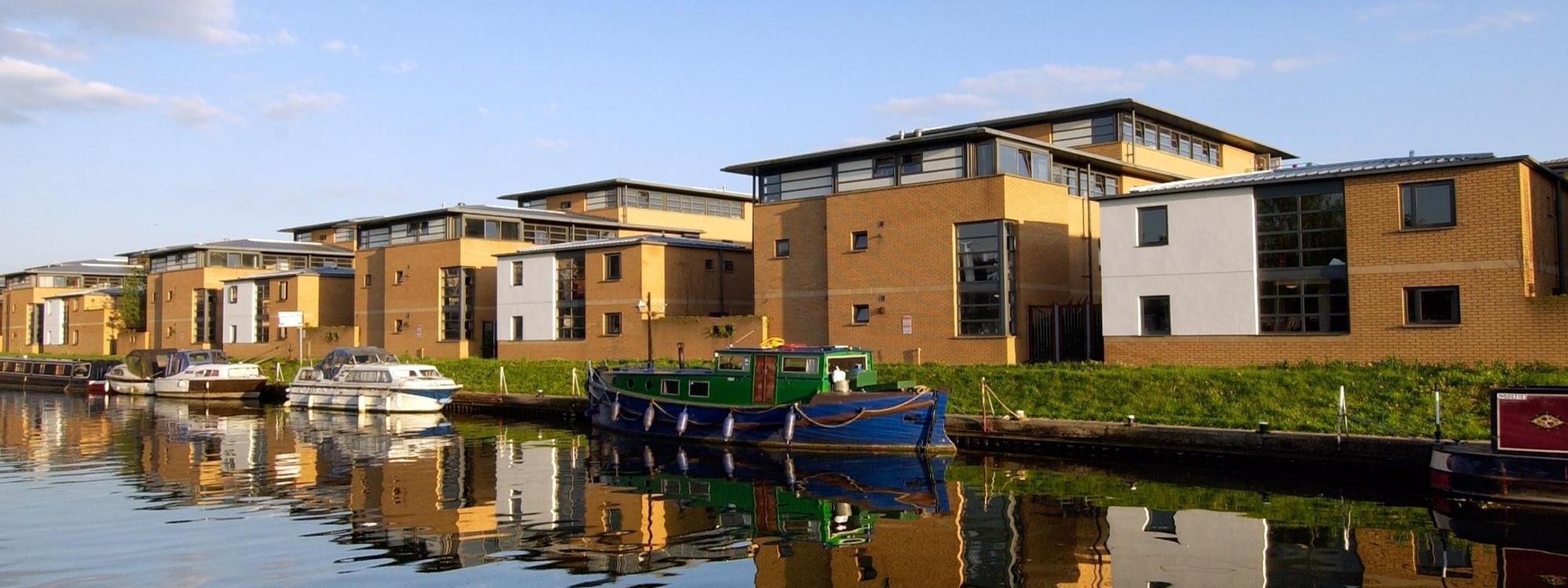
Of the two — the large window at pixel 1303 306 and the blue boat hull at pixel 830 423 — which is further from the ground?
the large window at pixel 1303 306

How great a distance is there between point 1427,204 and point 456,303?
4189 centimetres

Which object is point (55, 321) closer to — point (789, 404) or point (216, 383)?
point (216, 383)

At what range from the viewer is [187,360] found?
58875mm

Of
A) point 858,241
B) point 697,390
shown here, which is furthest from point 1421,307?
point 697,390

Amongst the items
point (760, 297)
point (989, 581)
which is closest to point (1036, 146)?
point (760, 297)

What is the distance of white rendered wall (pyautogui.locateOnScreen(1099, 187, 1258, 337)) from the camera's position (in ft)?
106

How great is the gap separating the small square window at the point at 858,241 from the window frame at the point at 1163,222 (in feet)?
31.7

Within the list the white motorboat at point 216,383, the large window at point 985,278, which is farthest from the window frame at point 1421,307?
the white motorboat at point 216,383

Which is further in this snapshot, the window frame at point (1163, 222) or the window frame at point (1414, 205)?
the window frame at point (1163, 222)

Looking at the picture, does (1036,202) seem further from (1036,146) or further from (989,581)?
(989,581)

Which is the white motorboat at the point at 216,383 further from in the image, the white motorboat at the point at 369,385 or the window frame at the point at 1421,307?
the window frame at the point at 1421,307

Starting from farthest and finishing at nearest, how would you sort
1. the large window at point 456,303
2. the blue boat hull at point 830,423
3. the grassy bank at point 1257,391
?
1. the large window at point 456,303
2. the blue boat hull at point 830,423
3. the grassy bank at point 1257,391

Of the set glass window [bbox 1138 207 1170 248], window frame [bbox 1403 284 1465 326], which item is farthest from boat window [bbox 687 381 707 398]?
window frame [bbox 1403 284 1465 326]

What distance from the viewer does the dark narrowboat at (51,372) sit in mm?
66188
